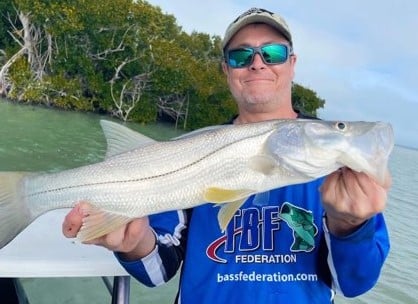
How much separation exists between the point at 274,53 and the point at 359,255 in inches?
42.8

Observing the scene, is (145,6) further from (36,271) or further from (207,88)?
(36,271)

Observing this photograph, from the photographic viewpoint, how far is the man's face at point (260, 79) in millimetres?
2322

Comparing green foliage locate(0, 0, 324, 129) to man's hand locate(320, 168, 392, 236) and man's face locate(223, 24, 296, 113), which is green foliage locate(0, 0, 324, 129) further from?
man's hand locate(320, 168, 392, 236)

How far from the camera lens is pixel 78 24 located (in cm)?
2491

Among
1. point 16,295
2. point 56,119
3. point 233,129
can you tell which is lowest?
point 16,295

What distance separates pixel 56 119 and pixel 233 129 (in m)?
22.6

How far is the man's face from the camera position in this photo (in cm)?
232

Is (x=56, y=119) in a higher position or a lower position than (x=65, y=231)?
higher

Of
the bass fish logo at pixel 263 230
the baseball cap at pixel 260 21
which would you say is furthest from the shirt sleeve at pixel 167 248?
the baseball cap at pixel 260 21

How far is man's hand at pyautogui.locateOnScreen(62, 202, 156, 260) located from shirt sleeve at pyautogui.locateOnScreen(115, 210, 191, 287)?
0.06m

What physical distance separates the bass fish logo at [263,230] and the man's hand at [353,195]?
0.35 m

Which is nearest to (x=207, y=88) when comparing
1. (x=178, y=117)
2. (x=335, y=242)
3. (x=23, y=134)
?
(x=178, y=117)

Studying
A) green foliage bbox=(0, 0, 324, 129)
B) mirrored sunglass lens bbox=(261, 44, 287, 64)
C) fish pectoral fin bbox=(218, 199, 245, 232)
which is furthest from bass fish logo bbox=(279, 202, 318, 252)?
green foliage bbox=(0, 0, 324, 129)

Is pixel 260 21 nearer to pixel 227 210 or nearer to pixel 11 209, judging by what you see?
pixel 227 210
